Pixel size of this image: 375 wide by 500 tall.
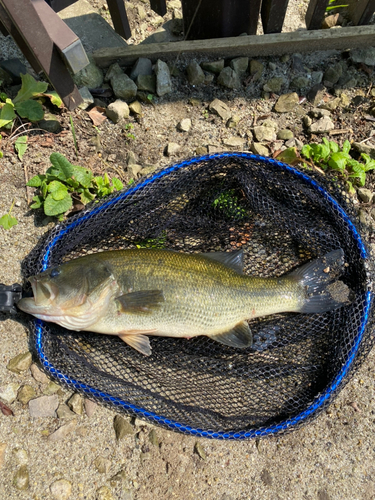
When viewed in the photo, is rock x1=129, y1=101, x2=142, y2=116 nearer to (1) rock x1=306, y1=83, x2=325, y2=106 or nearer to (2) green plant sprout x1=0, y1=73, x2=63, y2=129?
(2) green plant sprout x1=0, y1=73, x2=63, y2=129

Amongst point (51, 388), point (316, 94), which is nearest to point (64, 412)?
point (51, 388)

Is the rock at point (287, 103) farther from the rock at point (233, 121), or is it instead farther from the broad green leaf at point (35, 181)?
the broad green leaf at point (35, 181)

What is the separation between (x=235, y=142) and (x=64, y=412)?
10.1 ft

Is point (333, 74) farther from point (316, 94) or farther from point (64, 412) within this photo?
point (64, 412)

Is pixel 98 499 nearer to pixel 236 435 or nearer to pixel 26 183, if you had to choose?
pixel 236 435

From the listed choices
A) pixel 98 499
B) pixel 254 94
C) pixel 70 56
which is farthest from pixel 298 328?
pixel 70 56

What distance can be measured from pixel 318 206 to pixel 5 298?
267 cm

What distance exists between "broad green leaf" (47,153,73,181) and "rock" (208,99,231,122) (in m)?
1.78

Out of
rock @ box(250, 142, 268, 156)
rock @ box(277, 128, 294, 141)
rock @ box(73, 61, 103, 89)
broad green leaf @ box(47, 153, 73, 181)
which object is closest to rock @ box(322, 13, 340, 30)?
rock @ box(277, 128, 294, 141)

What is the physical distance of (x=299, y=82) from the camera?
4352 mm

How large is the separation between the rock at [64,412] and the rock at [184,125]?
9.57ft

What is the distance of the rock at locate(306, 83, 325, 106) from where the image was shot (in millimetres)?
4285

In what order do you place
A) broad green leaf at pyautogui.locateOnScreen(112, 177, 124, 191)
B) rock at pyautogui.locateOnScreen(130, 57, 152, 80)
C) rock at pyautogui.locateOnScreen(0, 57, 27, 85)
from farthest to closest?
rock at pyautogui.locateOnScreen(130, 57, 152, 80) < rock at pyautogui.locateOnScreen(0, 57, 27, 85) < broad green leaf at pyautogui.locateOnScreen(112, 177, 124, 191)

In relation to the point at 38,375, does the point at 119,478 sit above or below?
below
